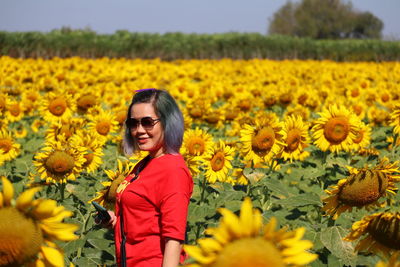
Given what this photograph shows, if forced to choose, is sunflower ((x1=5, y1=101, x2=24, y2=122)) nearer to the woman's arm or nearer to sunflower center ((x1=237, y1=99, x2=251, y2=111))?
sunflower center ((x1=237, y1=99, x2=251, y2=111))

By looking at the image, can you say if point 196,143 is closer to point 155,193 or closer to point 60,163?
point 60,163

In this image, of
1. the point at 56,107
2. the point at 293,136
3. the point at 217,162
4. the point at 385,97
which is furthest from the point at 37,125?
the point at 385,97

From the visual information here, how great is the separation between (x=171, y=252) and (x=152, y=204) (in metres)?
0.30

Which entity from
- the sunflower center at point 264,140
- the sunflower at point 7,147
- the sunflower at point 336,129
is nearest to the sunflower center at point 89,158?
the sunflower at point 7,147

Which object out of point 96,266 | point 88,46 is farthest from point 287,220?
point 88,46

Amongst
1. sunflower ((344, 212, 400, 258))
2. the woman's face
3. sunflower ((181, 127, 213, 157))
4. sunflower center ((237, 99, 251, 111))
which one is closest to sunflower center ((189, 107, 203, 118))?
sunflower center ((237, 99, 251, 111))

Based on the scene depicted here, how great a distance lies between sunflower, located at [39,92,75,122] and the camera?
607cm

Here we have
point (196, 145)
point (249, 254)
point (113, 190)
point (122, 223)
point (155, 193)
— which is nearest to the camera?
point (249, 254)

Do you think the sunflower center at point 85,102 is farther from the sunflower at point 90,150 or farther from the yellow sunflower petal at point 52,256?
the yellow sunflower petal at point 52,256

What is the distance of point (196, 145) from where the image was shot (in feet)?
15.0

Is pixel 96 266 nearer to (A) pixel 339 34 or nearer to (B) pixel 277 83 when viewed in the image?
(B) pixel 277 83

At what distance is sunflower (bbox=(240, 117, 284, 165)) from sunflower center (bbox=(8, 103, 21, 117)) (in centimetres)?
404

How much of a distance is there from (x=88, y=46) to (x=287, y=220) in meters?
23.9

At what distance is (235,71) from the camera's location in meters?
16.1
